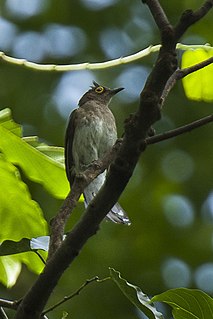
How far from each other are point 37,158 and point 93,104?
2.15 m

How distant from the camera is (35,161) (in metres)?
1.72

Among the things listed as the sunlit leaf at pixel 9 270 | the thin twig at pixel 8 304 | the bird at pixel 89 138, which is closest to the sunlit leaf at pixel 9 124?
the sunlit leaf at pixel 9 270

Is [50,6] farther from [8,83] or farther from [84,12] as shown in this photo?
[8,83]

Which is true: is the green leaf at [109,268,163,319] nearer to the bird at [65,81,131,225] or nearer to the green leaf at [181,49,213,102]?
the green leaf at [181,49,213,102]

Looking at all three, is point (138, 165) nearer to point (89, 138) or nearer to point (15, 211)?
point (89, 138)

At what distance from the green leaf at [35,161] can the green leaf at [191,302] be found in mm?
503

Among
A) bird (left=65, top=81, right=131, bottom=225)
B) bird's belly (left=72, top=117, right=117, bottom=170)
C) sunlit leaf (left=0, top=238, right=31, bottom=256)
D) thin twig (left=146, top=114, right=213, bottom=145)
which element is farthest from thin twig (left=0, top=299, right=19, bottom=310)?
bird's belly (left=72, top=117, right=117, bottom=170)

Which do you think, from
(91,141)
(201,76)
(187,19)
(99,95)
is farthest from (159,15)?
(99,95)

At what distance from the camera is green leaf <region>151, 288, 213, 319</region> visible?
50.0 inches

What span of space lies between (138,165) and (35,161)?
3162 millimetres

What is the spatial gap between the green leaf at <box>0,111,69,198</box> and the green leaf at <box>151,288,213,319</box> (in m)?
0.50

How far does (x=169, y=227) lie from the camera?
477 cm

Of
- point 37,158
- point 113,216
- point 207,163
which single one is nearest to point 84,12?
point 207,163

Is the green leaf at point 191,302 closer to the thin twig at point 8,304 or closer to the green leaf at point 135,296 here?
the green leaf at point 135,296
